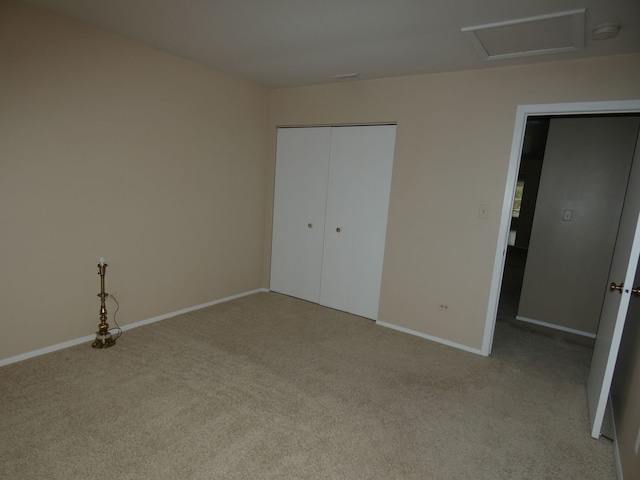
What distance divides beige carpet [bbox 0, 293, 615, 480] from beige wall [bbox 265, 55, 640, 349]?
429mm

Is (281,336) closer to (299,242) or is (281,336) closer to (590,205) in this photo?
(299,242)

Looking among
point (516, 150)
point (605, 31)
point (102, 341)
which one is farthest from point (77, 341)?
point (605, 31)

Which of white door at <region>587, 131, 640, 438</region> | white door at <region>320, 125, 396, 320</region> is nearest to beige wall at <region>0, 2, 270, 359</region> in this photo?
white door at <region>320, 125, 396, 320</region>

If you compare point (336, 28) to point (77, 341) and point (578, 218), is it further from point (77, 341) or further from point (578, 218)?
point (578, 218)

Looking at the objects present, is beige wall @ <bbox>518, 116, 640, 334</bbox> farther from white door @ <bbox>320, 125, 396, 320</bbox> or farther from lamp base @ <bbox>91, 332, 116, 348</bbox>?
lamp base @ <bbox>91, 332, 116, 348</bbox>

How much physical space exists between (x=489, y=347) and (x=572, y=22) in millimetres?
2433

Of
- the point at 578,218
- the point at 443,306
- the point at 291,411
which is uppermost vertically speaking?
the point at 578,218

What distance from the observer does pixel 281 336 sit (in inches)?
127

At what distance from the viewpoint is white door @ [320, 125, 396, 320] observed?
358 centimetres

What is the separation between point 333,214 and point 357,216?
30 centimetres

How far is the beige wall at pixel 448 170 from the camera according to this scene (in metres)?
2.82

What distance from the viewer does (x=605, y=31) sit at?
205cm

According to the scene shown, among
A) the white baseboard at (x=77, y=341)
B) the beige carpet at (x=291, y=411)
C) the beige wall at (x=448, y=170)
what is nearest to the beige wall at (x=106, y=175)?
the white baseboard at (x=77, y=341)

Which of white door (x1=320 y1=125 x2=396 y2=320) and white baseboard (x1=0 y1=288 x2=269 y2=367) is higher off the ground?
white door (x1=320 y1=125 x2=396 y2=320)
